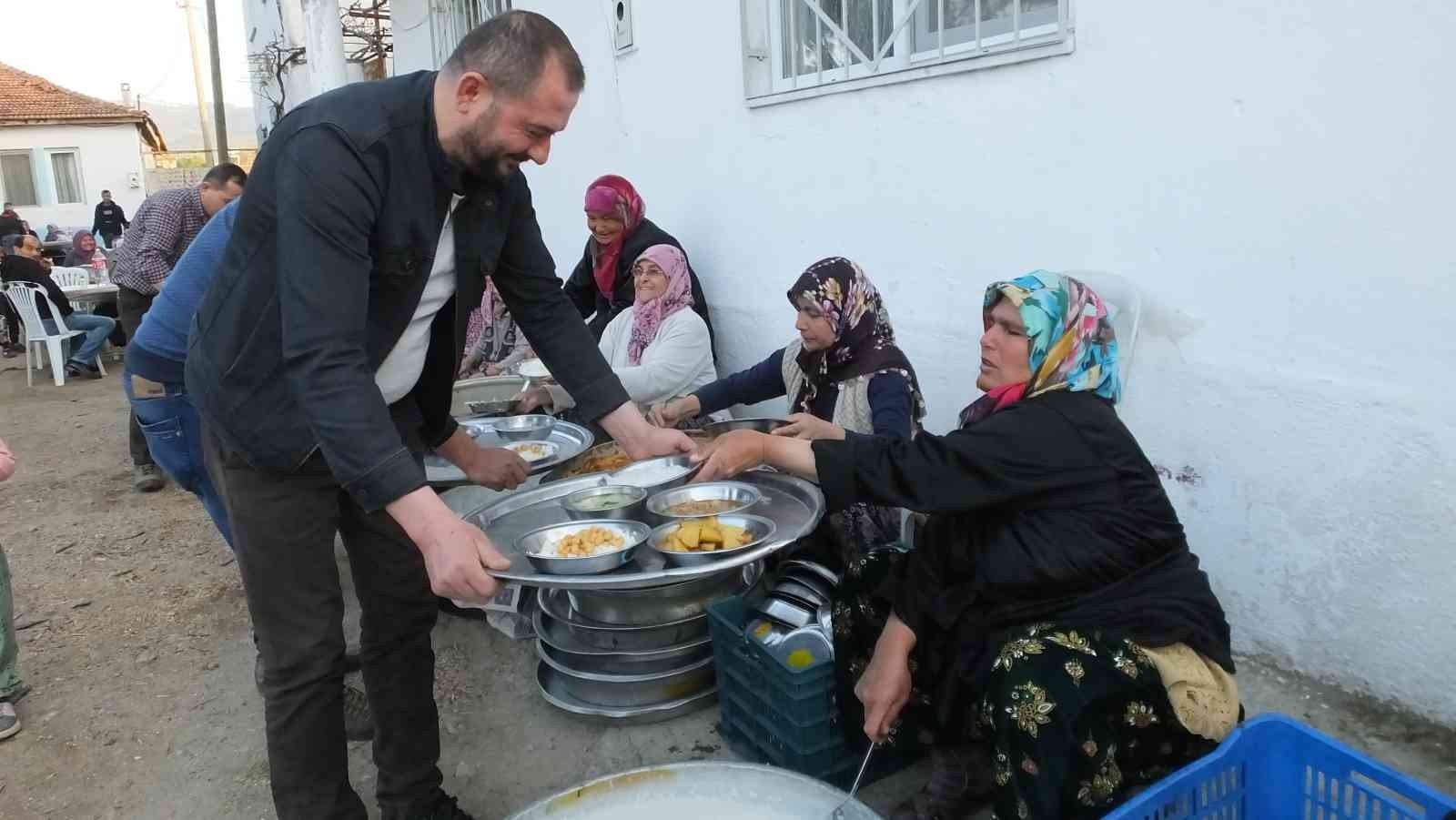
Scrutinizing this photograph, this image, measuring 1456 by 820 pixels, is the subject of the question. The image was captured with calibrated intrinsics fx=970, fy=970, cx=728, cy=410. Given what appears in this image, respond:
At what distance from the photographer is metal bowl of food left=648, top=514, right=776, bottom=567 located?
1.96m

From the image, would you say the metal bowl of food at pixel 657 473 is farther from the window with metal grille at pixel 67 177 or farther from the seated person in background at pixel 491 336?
the window with metal grille at pixel 67 177

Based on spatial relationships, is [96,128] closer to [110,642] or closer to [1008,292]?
[110,642]

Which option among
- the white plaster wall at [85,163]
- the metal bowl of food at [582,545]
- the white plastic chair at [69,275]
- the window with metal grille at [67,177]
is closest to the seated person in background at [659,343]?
the metal bowl of food at [582,545]

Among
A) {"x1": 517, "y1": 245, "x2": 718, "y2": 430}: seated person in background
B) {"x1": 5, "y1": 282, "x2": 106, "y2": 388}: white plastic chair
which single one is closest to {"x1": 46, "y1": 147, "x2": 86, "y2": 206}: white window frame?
{"x1": 5, "y1": 282, "x2": 106, "y2": 388}: white plastic chair

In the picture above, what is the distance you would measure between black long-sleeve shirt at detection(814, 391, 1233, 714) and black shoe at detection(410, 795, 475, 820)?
1252 mm

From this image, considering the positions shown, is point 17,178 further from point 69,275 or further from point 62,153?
point 69,275

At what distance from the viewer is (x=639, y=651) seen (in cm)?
266

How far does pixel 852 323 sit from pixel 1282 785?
62.1 inches

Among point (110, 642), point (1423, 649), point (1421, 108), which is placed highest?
point (1421, 108)

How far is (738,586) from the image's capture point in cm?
281

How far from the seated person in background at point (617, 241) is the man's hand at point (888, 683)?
7.57 feet

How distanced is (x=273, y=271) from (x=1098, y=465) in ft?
5.01

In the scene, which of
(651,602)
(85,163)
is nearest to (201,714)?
(651,602)

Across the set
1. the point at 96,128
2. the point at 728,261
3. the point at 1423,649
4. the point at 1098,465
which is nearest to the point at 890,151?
the point at 728,261
